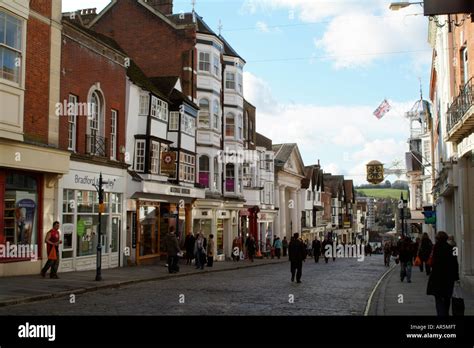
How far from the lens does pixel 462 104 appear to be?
57.8 ft

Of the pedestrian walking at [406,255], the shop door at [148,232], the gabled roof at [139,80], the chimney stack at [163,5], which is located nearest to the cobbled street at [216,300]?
the pedestrian walking at [406,255]

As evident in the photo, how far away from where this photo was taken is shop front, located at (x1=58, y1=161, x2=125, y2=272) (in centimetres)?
2289

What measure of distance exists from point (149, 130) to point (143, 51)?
11.0 m

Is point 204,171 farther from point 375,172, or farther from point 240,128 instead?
point 375,172

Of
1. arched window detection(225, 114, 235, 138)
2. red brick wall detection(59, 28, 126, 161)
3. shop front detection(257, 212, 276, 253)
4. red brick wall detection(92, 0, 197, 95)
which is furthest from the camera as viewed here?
shop front detection(257, 212, 276, 253)

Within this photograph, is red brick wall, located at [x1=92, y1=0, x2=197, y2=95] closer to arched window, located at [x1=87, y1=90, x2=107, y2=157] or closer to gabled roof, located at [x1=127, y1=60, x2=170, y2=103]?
gabled roof, located at [x1=127, y1=60, x2=170, y2=103]

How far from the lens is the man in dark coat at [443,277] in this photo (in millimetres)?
10453

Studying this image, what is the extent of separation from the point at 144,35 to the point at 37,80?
18.9 m

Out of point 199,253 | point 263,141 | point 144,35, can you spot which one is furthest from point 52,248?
point 263,141

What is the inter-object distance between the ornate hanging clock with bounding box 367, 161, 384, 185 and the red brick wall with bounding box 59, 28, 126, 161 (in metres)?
12.7

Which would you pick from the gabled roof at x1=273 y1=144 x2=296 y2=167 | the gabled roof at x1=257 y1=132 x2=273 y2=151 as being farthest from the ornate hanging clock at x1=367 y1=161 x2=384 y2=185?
the gabled roof at x1=273 y1=144 x2=296 y2=167

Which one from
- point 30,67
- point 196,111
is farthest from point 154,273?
point 196,111
